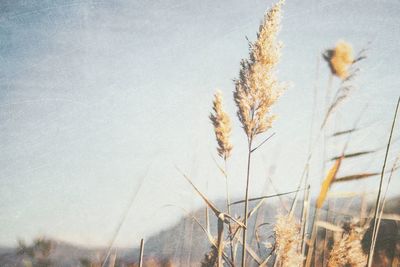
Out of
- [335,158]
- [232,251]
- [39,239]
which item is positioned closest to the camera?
[335,158]

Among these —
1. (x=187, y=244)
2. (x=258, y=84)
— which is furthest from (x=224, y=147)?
(x=187, y=244)

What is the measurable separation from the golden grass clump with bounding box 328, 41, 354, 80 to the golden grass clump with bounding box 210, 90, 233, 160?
739 mm

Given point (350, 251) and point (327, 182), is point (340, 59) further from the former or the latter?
point (350, 251)

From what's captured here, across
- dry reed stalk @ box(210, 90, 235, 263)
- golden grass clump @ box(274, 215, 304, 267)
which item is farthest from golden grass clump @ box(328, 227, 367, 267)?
dry reed stalk @ box(210, 90, 235, 263)

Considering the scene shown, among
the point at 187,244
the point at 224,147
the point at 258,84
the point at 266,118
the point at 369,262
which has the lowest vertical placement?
the point at 369,262

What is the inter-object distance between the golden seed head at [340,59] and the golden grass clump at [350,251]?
88cm

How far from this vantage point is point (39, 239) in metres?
4.16

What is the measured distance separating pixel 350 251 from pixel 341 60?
103cm

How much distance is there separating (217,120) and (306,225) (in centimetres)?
85

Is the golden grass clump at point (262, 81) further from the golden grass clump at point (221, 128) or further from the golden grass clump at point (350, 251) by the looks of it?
the golden grass clump at point (350, 251)

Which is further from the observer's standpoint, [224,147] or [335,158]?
[224,147]

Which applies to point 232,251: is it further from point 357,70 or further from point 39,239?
point 39,239

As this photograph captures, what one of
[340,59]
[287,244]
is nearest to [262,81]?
[340,59]

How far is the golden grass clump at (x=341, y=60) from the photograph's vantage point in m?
1.40
